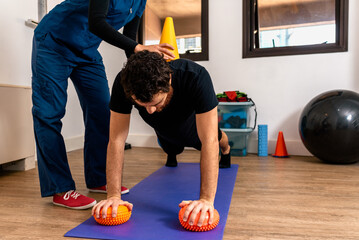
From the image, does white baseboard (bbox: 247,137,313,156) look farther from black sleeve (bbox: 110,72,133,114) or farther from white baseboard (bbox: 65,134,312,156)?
black sleeve (bbox: 110,72,133,114)

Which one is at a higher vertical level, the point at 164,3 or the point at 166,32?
the point at 164,3

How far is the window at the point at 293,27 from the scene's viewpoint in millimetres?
2870

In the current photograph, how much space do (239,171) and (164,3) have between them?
2366mm

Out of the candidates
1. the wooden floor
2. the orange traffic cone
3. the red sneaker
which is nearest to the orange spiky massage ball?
the wooden floor

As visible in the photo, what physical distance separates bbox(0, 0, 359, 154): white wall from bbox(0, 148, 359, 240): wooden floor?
732 millimetres

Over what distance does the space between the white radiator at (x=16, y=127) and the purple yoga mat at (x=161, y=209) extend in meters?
1.00

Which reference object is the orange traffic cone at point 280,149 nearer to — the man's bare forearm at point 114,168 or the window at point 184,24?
the window at point 184,24

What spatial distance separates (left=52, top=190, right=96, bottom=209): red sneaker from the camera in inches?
55.6

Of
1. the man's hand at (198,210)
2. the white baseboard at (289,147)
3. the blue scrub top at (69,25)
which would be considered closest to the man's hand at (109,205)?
the man's hand at (198,210)

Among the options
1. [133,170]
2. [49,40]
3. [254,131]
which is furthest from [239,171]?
[49,40]

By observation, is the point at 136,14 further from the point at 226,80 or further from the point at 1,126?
the point at 226,80

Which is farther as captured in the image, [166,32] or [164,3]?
[164,3]

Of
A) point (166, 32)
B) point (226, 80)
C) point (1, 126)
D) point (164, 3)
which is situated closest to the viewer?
point (1, 126)

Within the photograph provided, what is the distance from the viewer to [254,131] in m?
3.10
